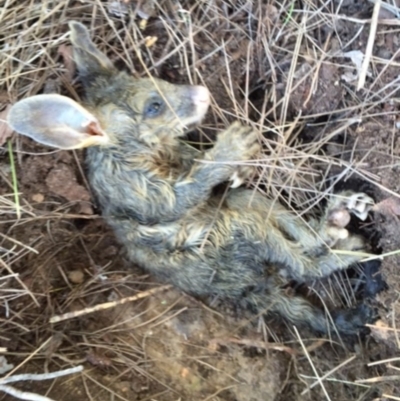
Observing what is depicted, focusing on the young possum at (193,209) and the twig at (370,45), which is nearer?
the twig at (370,45)

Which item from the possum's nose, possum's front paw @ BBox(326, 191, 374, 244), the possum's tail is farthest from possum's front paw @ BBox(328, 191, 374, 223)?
the possum's nose

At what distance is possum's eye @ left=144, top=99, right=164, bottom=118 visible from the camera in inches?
136

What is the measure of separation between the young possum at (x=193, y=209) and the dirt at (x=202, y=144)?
6.1 inches

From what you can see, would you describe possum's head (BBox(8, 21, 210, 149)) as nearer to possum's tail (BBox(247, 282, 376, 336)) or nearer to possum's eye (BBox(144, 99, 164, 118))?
possum's eye (BBox(144, 99, 164, 118))

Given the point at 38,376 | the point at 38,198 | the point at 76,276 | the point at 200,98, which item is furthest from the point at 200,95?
the point at 38,376

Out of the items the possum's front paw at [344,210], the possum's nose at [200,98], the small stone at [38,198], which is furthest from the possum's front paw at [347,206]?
the small stone at [38,198]

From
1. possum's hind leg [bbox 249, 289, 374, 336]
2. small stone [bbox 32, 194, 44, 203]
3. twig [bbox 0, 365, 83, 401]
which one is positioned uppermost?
small stone [bbox 32, 194, 44, 203]

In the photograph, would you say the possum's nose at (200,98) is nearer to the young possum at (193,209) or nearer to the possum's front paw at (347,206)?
the young possum at (193,209)

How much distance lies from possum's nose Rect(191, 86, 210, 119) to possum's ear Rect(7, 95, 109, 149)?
1.72ft

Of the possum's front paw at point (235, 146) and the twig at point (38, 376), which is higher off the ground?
the possum's front paw at point (235, 146)

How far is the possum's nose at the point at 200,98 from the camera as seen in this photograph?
339 cm

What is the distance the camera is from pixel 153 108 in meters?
3.46

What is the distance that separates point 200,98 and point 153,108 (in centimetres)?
26

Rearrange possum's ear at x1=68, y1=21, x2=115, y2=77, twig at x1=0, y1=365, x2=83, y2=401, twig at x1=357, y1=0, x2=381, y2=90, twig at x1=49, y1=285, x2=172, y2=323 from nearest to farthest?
twig at x1=0, y1=365, x2=83, y2=401 → twig at x1=357, y1=0, x2=381, y2=90 → possum's ear at x1=68, y1=21, x2=115, y2=77 → twig at x1=49, y1=285, x2=172, y2=323
